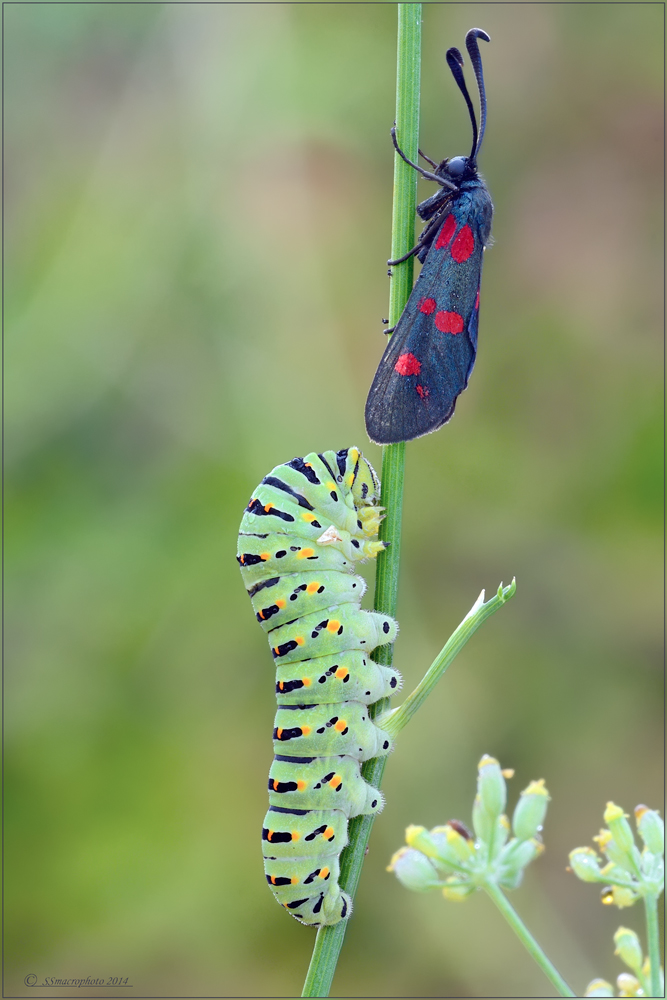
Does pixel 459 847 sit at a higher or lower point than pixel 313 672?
lower

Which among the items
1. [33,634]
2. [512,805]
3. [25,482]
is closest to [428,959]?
[512,805]

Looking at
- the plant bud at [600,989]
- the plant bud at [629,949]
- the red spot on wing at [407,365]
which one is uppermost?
the red spot on wing at [407,365]

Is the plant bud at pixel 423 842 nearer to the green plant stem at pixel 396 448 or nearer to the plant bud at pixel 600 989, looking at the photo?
the green plant stem at pixel 396 448

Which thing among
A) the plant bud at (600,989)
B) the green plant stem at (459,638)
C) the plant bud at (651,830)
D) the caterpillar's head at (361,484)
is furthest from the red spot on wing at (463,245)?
the plant bud at (600,989)

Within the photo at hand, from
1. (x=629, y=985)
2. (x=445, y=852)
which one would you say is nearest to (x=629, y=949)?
(x=629, y=985)

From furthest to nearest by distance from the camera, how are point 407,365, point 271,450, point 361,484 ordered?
point 271,450
point 361,484
point 407,365

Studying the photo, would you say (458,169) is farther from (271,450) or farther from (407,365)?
(271,450)
